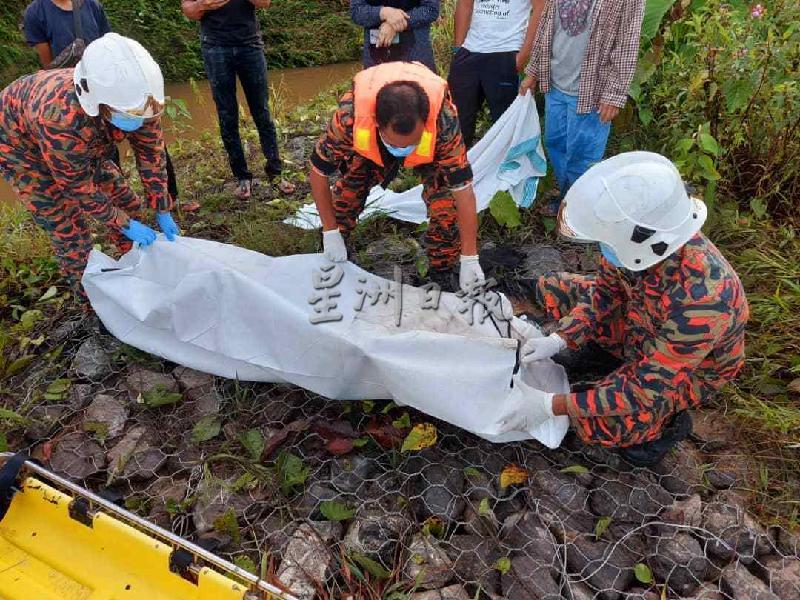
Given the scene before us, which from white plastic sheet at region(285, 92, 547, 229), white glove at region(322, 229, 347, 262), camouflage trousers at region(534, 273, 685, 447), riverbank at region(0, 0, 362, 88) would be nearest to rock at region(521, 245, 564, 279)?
white plastic sheet at region(285, 92, 547, 229)

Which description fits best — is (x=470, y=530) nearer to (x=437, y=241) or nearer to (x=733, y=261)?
(x=437, y=241)

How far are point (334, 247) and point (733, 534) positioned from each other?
2012mm

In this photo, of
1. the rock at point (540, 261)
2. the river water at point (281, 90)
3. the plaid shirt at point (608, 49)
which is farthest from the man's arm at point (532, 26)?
the river water at point (281, 90)

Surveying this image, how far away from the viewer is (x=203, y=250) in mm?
2785

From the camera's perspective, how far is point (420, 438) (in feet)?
7.86

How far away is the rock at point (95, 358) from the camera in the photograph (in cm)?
296

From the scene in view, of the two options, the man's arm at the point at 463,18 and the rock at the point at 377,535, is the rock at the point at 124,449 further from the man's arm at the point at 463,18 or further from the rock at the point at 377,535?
the man's arm at the point at 463,18

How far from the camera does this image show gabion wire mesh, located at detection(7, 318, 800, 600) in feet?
6.85

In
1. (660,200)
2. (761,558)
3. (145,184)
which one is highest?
(660,200)

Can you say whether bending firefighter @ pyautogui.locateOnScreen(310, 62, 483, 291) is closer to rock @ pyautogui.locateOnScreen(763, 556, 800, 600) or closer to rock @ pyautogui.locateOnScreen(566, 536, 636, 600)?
rock @ pyautogui.locateOnScreen(566, 536, 636, 600)

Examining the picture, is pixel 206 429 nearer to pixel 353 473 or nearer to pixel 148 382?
pixel 148 382

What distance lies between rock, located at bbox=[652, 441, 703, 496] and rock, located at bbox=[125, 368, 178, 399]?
225 cm

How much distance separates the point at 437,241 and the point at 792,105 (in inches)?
91.5

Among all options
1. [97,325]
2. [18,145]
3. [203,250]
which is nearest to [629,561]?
[203,250]
